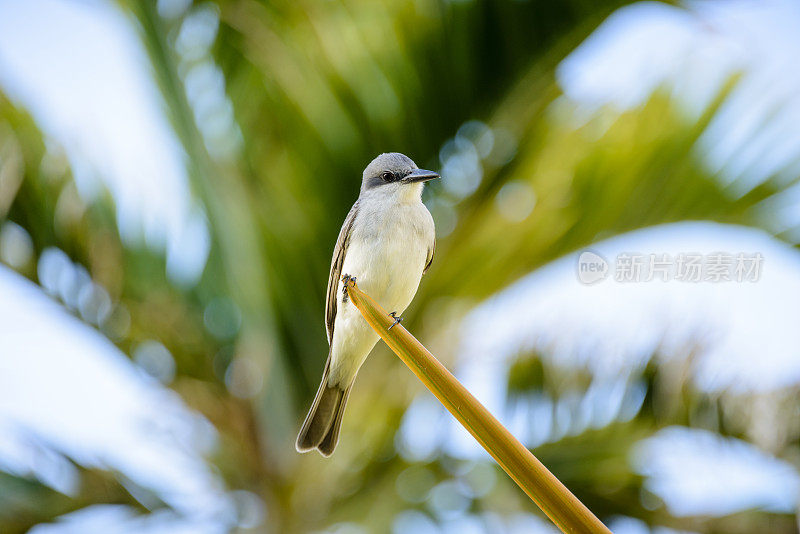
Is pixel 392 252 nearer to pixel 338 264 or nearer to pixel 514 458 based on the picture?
pixel 338 264

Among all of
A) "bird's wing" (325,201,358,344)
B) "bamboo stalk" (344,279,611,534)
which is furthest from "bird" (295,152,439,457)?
"bamboo stalk" (344,279,611,534)

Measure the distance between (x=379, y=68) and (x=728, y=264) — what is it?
1220mm

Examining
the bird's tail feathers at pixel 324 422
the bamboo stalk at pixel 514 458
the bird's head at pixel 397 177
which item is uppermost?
the bird's head at pixel 397 177

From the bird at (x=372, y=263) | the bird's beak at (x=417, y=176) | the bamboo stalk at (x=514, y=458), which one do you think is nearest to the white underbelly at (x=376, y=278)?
the bird at (x=372, y=263)

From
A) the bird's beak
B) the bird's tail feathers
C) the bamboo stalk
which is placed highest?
the bird's beak

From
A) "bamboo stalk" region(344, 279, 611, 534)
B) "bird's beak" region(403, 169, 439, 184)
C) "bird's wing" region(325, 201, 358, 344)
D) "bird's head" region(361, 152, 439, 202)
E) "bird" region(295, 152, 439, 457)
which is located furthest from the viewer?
"bird's wing" region(325, 201, 358, 344)

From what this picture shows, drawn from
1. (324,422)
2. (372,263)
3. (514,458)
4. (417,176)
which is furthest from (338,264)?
(514,458)

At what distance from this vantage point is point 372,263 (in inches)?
65.5

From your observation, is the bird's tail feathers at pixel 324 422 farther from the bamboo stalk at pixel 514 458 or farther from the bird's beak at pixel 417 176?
the bamboo stalk at pixel 514 458

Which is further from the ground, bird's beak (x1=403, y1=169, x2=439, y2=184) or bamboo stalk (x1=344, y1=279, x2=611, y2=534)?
bird's beak (x1=403, y1=169, x2=439, y2=184)

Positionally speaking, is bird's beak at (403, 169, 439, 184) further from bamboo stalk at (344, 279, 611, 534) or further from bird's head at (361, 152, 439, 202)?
bamboo stalk at (344, 279, 611, 534)

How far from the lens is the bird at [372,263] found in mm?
1579

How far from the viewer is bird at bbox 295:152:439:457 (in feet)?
5.18

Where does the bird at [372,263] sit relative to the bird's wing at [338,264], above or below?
below
